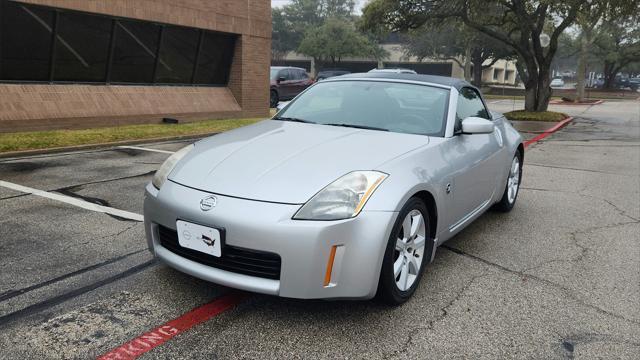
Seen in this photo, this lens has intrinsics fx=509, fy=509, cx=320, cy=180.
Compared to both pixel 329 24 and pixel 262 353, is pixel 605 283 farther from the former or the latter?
pixel 329 24

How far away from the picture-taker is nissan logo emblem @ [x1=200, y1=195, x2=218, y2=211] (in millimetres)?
2865

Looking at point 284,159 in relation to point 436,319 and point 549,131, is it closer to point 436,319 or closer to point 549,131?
point 436,319

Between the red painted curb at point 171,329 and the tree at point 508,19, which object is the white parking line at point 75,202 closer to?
the red painted curb at point 171,329

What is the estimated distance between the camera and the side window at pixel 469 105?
4320mm

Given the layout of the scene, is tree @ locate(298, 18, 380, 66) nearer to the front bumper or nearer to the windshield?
the windshield

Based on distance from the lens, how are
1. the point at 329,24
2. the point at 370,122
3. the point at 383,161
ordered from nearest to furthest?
the point at 383,161, the point at 370,122, the point at 329,24

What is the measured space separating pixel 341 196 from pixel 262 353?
0.94 meters

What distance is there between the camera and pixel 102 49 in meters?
12.2

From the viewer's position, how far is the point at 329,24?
5684cm

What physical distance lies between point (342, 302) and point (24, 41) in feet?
34.7

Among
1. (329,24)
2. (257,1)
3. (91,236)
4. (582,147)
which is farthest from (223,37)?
(329,24)

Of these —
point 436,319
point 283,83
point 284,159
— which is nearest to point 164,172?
point 284,159

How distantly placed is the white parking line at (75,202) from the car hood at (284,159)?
5.78ft

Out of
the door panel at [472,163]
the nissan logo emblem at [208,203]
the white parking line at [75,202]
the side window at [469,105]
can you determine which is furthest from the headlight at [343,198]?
the white parking line at [75,202]
